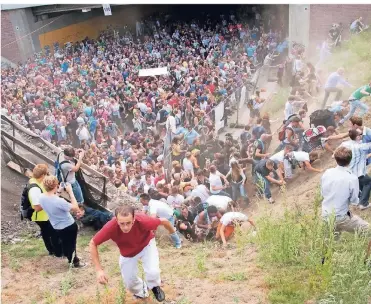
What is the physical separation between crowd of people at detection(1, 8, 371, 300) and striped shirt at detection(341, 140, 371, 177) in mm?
13

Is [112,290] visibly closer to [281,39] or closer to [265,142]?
[265,142]

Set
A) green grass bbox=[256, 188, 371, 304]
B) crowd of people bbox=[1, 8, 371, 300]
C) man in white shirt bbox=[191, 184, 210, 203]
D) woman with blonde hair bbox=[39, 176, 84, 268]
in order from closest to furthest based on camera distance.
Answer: green grass bbox=[256, 188, 371, 304] < woman with blonde hair bbox=[39, 176, 84, 268] < crowd of people bbox=[1, 8, 371, 300] < man in white shirt bbox=[191, 184, 210, 203]

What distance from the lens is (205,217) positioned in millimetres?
7398

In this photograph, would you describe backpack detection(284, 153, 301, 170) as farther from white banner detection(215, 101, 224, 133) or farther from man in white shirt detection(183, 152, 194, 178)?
white banner detection(215, 101, 224, 133)

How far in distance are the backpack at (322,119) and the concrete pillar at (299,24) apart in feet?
26.2

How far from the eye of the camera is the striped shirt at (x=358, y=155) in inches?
239

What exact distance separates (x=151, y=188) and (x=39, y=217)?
2735 mm

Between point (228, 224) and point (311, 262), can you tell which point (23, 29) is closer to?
point (228, 224)

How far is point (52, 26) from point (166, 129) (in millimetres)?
11341

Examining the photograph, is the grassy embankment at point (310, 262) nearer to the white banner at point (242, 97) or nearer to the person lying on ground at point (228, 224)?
the person lying on ground at point (228, 224)

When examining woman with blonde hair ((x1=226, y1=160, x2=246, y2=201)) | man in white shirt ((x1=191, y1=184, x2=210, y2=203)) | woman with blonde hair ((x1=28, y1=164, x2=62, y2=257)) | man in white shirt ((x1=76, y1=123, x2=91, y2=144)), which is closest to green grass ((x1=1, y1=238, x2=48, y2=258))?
woman with blonde hair ((x1=28, y1=164, x2=62, y2=257))

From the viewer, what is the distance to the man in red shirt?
4.22m

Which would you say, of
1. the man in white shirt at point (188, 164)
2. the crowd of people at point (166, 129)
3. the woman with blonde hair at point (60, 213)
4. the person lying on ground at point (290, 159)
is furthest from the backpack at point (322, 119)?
the woman with blonde hair at point (60, 213)

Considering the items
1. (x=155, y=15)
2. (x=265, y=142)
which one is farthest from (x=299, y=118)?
(x=155, y=15)
